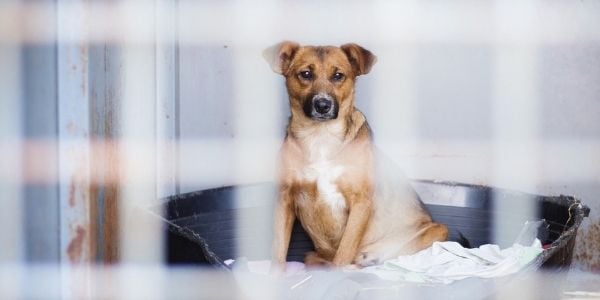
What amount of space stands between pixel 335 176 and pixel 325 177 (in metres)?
0.04

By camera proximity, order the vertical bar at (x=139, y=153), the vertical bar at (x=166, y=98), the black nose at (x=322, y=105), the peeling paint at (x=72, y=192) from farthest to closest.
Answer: the vertical bar at (x=166, y=98) < the black nose at (x=322, y=105) < the vertical bar at (x=139, y=153) < the peeling paint at (x=72, y=192)

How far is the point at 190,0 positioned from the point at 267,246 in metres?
1.24

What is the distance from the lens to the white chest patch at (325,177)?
302 centimetres

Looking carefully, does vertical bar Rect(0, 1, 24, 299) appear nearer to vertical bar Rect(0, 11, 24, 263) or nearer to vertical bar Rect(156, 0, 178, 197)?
vertical bar Rect(0, 11, 24, 263)

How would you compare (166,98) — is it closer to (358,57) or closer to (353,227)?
(358,57)

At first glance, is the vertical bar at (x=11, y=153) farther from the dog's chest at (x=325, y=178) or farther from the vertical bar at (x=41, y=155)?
the dog's chest at (x=325, y=178)

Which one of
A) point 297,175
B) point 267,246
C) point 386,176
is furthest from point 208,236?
point 386,176

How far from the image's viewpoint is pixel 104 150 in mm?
2330

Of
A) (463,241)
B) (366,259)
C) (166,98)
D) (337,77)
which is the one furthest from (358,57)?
(166,98)

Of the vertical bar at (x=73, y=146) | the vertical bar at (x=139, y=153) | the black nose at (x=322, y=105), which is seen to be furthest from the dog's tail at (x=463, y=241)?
the vertical bar at (x=73, y=146)

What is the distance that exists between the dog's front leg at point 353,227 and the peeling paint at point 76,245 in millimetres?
1252

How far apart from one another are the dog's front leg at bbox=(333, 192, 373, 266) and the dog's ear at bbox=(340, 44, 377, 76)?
479 mm

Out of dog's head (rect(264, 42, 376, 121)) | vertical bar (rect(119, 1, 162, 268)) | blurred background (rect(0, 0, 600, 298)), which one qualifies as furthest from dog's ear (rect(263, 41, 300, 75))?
blurred background (rect(0, 0, 600, 298))

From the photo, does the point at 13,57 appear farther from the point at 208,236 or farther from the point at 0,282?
the point at 208,236
